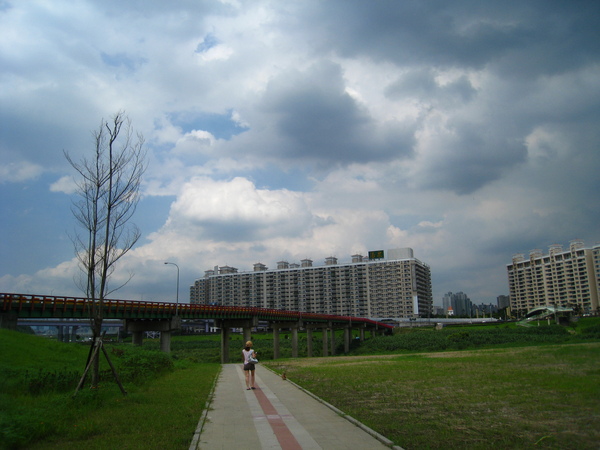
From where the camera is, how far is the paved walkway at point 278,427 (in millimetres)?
9242

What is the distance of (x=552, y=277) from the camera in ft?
531

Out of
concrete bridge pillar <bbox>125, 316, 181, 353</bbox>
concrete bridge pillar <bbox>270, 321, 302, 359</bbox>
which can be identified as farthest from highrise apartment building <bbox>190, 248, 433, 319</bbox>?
concrete bridge pillar <bbox>125, 316, 181, 353</bbox>

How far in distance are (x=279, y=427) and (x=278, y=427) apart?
0.09 feet

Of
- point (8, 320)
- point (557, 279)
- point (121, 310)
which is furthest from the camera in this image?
point (557, 279)

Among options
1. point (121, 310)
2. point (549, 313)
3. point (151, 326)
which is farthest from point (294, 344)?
point (549, 313)

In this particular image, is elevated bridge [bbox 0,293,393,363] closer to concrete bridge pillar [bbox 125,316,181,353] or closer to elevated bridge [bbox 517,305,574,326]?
concrete bridge pillar [bbox 125,316,181,353]

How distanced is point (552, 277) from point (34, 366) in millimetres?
175994

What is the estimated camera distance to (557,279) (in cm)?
15638

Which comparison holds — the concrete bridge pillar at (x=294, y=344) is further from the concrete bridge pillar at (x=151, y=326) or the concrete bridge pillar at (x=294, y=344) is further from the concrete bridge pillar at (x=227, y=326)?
the concrete bridge pillar at (x=151, y=326)

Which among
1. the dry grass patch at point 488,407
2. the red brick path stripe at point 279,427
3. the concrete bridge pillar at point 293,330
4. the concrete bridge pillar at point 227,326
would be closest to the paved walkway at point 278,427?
the red brick path stripe at point 279,427

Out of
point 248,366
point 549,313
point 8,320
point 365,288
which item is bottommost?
point 549,313

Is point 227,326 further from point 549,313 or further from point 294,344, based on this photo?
point 549,313

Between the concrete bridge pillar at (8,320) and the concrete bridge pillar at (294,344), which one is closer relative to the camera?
the concrete bridge pillar at (8,320)

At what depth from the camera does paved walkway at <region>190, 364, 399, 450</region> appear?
364 inches
